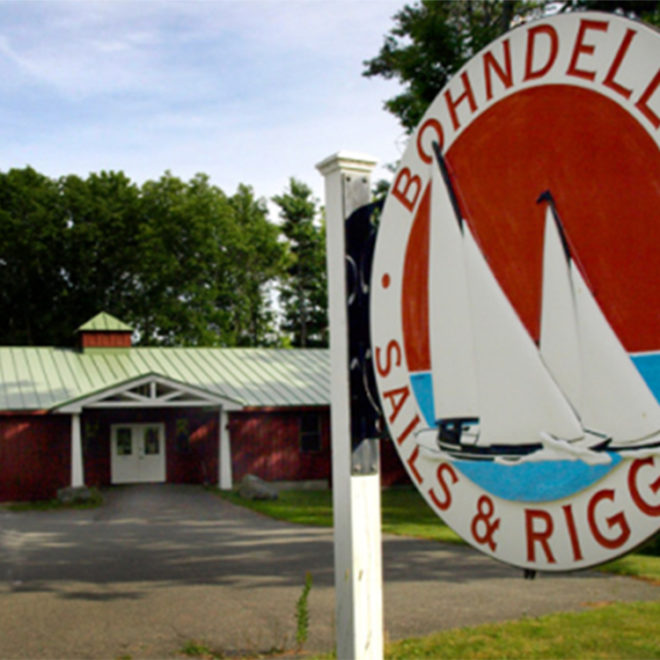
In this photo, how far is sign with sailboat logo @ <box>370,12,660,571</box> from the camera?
1.85m

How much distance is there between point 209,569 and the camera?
488 inches

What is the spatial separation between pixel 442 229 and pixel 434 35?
48.6 ft

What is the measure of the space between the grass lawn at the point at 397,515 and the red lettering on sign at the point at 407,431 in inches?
335

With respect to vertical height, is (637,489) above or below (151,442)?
above

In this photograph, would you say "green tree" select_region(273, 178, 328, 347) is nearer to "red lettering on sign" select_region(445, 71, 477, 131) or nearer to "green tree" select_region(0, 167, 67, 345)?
"green tree" select_region(0, 167, 67, 345)

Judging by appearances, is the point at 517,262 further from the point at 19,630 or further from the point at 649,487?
the point at 19,630

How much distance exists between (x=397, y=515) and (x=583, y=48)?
18308 mm

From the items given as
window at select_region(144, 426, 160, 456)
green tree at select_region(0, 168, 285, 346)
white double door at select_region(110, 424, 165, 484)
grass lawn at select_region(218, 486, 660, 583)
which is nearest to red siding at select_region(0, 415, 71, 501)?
white double door at select_region(110, 424, 165, 484)

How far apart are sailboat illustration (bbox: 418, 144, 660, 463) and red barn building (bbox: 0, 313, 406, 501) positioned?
23948 millimetres

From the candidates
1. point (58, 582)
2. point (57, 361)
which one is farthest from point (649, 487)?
point (57, 361)

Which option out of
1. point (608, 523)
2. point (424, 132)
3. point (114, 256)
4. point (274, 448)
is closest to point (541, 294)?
point (608, 523)

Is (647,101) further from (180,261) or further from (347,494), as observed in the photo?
(180,261)

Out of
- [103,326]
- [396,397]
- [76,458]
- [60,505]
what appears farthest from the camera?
[103,326]

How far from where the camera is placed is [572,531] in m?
1.96
